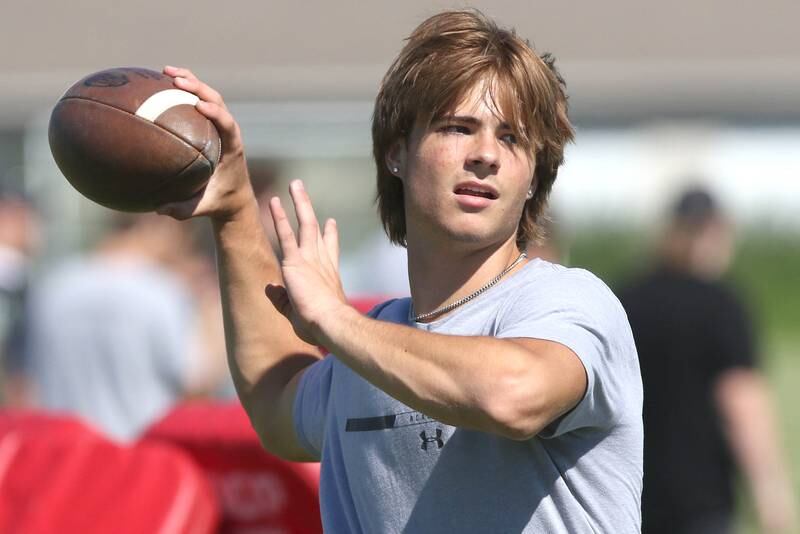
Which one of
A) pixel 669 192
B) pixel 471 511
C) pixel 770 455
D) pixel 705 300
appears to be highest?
pixel 471 511

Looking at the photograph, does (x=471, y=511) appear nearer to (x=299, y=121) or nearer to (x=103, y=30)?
(x=299, y=121)

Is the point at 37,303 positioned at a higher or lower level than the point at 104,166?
lower

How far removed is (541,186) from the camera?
3.08 meters

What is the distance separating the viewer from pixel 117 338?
6477 mm

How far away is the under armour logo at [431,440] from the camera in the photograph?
273 centimetres

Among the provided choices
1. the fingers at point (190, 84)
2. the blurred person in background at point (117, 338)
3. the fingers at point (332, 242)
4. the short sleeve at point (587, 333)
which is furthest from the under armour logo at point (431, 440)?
the blurred person in background at point (117, 338)

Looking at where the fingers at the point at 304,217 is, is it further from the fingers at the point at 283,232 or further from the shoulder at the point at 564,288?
the shoulder at the point at 564,288

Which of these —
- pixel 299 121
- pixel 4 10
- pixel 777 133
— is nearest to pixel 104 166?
pixel 299 121

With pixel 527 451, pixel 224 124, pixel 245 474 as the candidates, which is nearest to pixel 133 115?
pixel 224 124

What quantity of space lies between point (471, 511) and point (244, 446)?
6.75ft

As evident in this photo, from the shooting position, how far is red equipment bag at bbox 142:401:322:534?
4602mm

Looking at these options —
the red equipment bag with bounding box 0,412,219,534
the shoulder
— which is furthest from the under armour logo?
the red equipment bag with bounding box 0,412,219,534

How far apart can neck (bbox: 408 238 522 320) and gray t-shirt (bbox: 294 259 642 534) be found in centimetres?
6

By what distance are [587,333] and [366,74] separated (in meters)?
19.0
